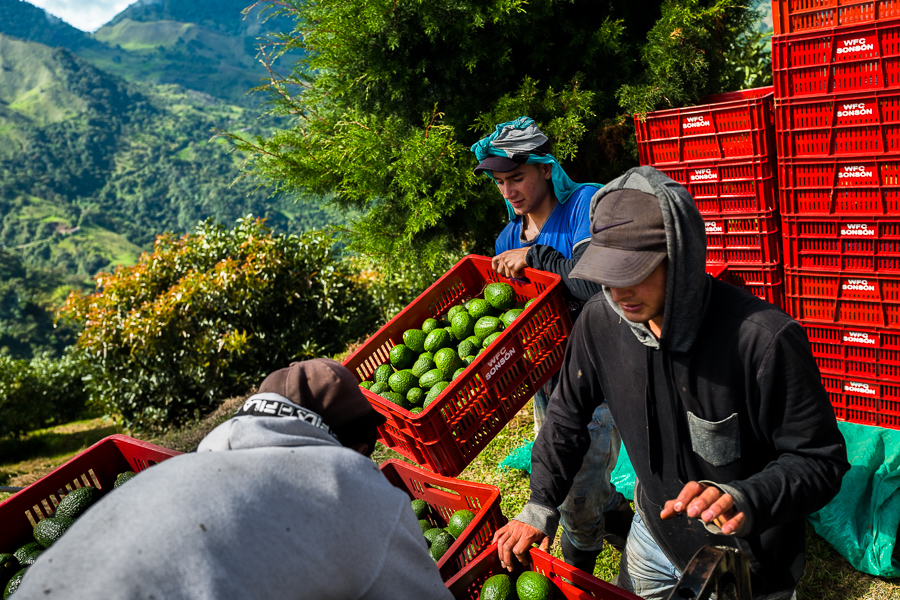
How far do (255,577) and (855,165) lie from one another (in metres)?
3.66

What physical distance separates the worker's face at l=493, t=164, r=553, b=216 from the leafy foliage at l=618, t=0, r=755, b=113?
236 cm

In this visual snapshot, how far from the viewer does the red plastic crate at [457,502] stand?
2.29 metres

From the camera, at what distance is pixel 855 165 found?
3363 millimetres

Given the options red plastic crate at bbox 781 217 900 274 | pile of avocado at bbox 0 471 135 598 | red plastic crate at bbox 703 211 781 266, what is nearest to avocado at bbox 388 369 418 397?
pile of avocado at bbox 0 471 135 598

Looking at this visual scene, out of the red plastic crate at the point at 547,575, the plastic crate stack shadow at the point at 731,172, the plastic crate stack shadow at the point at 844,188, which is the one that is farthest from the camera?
the plastic crate stack shadow at the point at 731,172

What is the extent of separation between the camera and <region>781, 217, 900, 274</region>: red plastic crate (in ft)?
11.1

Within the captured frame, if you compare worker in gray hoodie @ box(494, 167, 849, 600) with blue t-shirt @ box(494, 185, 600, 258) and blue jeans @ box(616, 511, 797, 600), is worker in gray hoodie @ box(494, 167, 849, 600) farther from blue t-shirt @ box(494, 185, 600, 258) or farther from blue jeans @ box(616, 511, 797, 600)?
blue t-shirt @ box(494, 185, 600, 258)

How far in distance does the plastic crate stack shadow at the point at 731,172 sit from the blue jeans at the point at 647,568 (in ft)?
7.10

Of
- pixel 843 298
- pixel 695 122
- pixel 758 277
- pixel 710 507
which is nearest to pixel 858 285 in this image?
pixel 843 298

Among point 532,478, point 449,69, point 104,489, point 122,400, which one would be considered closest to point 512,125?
point 532,478

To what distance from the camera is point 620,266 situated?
1.75 metres

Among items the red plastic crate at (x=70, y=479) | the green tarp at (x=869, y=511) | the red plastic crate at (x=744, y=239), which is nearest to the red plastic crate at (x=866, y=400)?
the green tarp at (x=869, y=511)

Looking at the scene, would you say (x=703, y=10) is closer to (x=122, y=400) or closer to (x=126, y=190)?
(x=122, y=400)

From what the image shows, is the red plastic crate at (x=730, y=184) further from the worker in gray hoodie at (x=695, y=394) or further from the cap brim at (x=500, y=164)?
the worker in gray hoodie at (x=695, y=394)
